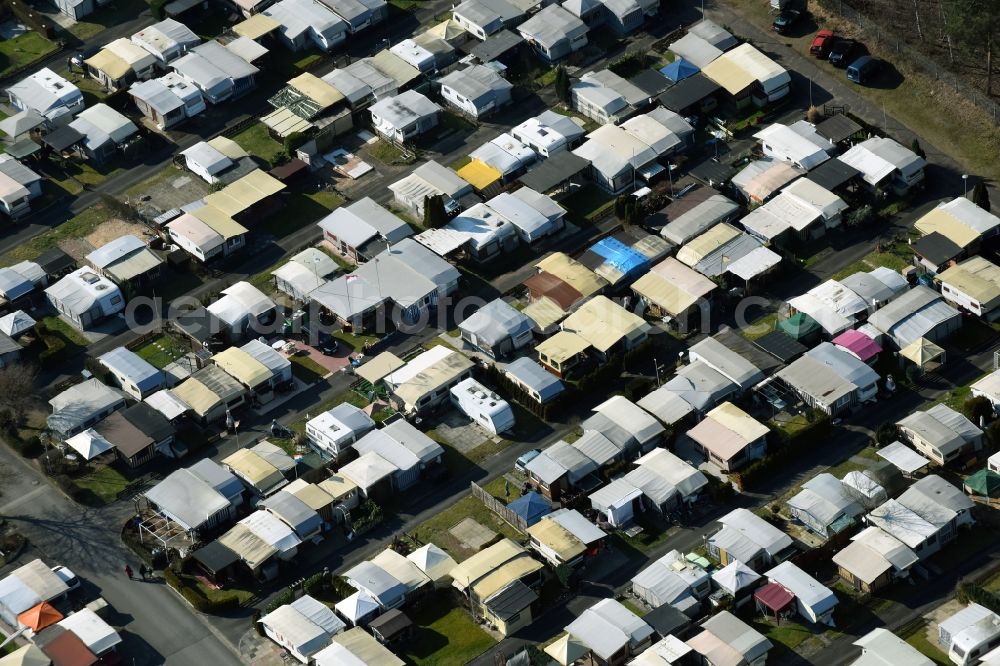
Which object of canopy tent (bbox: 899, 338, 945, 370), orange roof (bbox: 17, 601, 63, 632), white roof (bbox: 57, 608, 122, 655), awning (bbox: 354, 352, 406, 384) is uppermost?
canopy tent (bbox: 899, 338, 945, 370)

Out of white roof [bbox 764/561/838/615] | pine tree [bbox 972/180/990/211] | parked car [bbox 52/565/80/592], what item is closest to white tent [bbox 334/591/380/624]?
parked car [bbox 52/565/80/592]

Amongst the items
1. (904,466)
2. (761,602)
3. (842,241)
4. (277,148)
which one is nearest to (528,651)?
(761,602)

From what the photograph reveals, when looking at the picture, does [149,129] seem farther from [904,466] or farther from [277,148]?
[904,466]

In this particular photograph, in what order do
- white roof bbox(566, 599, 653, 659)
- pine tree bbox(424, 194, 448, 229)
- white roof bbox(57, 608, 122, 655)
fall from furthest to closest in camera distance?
pine tree bbox(424, 194, 448, 229)
white roof bbox(57, 608, 122, 655)
white roof bbox(566, 599, 653, 659)

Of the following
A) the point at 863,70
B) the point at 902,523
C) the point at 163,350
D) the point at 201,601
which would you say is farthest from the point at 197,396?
the point at 863,70

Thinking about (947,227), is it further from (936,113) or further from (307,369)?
(307,369)

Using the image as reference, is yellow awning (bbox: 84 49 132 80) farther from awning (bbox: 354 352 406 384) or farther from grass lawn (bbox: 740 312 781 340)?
grass lawn (bbox: 740 312 781 340)

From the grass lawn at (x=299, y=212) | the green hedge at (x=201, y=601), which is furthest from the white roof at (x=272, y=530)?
the grass lawn at (x=299, y=212)
